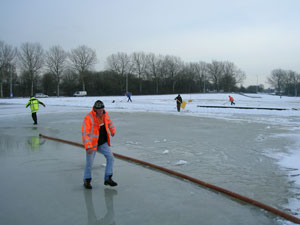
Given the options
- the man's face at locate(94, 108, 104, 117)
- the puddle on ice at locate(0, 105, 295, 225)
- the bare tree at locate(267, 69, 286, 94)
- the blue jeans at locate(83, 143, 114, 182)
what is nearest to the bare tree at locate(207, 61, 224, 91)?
the bare tree at locate(267, 69, 286, 94)

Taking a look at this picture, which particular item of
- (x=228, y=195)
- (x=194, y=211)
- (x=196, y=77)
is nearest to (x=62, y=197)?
(x=194, y=211)

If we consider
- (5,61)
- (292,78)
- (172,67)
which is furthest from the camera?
(292,78)

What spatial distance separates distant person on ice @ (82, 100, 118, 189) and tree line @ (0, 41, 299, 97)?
60612 mm

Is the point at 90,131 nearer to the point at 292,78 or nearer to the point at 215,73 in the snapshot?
the point at 215,73

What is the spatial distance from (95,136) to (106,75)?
79.9 meters

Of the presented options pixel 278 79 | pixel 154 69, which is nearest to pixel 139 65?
pixel 154 69

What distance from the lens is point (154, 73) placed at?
95.4m

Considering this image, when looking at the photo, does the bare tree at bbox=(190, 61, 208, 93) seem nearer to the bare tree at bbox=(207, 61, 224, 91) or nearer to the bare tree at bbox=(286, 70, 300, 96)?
the bare tree at bbox=(207, 61, 224, 91)

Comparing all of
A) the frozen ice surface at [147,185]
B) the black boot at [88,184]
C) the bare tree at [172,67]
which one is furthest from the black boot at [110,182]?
the bare tree at [172,67]

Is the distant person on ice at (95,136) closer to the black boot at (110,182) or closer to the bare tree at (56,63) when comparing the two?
the black boot at (110,182)

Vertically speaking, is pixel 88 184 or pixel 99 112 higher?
pixel 99 112

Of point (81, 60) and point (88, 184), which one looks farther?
point (81, 60)

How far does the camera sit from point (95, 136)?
489 cm

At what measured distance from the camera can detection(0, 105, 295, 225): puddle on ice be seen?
393 cm
